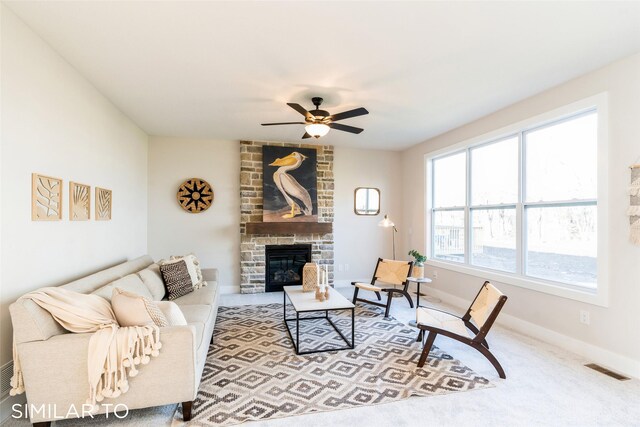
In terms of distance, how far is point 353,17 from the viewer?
6.88 feet

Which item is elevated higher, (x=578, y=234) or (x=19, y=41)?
(x=19, y=41)

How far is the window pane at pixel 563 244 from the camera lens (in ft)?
9.91

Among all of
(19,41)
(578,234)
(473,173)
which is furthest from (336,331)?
(19,41)

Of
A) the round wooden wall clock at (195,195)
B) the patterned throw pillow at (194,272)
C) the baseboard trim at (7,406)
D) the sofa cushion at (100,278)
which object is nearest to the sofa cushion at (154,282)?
the sofa cushion at (100,278)

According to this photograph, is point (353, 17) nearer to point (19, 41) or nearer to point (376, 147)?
point (19, 41)

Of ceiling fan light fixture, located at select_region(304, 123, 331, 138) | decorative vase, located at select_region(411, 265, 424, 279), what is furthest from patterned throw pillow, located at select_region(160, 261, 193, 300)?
decorative vase, located at select_region(411, 265, 424, 279)

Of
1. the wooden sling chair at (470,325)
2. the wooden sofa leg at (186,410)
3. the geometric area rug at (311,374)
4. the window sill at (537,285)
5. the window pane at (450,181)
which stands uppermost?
the window pane at (450,181)

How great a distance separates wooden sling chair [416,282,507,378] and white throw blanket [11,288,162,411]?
86.7 inches

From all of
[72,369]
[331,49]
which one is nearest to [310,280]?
[72,369]

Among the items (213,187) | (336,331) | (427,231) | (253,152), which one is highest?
(253,152)

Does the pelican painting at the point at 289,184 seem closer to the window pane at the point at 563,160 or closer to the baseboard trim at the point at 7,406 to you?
the window pane at the point at 563,160

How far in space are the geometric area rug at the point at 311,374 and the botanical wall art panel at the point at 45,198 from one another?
1.79 m

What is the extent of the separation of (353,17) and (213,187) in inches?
157

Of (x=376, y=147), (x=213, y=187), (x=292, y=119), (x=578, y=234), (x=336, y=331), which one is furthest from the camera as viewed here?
(x=376, y=147)
